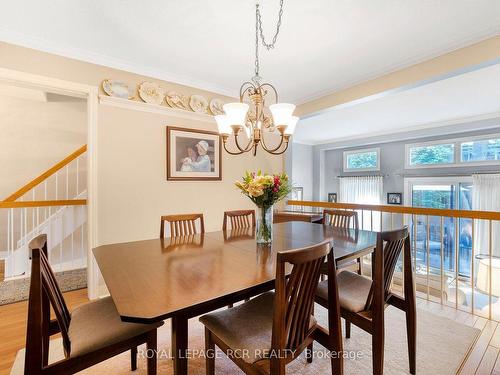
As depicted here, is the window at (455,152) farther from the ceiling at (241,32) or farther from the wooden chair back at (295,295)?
the wooden chair back at (295,295)

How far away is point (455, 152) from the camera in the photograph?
4.98 metres

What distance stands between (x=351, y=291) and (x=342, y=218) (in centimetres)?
111

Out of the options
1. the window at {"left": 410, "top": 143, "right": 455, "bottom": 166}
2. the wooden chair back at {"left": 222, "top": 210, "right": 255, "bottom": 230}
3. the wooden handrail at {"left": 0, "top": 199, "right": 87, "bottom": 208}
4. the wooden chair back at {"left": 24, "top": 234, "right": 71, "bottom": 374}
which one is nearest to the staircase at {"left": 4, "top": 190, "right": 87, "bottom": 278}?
the wooden handrail at {"left": 0, "top": 199, "right": 87, "bottom": 208}

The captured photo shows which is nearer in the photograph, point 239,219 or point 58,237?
point 239,219

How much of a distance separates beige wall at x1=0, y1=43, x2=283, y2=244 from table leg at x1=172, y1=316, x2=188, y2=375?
1924 millimetres

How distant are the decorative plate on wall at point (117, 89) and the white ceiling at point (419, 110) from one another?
8.51ft

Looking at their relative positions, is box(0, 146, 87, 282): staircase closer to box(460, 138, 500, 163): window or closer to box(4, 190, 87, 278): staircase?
box(4, 190, 87, 278): staircase

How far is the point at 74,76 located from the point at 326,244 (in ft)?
9.09

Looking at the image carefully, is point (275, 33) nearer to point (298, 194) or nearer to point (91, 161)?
point (91, 161)

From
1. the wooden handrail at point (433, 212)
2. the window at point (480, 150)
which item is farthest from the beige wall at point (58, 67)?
the window at point (480, 150)

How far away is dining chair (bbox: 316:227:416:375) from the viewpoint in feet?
4.62

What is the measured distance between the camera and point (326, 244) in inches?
45.4

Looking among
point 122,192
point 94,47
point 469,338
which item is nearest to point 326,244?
point 469,338

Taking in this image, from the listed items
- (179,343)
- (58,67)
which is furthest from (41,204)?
(179,343)
